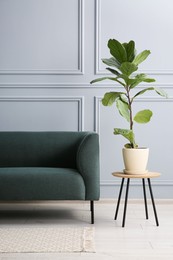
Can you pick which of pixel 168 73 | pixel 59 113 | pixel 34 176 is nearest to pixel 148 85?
pixel 168 73

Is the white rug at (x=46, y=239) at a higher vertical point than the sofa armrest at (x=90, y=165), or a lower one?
lower

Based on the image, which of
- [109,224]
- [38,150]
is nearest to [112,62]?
[38,150]

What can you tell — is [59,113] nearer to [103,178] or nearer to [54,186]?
[103,178]

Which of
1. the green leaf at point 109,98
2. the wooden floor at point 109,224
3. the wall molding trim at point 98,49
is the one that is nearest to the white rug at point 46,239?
the wooden floor at point 109,224

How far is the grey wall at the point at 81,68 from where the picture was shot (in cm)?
418

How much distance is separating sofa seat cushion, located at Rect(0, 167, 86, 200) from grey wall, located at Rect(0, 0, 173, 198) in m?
0.91

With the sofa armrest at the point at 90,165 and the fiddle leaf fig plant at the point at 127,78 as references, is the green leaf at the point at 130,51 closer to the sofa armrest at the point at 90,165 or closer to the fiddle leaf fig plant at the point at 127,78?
the fiddle leaf fig plant at the point at 127,78

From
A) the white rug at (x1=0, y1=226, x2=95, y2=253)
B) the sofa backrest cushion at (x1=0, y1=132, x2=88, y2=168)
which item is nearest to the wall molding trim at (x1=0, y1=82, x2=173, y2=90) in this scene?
the sofa backrest cushion at (x1=0, y1=132, x2=88, y2=168)

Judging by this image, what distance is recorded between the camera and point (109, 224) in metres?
3.37

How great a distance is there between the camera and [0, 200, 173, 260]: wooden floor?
2502mm

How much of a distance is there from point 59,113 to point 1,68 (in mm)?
658

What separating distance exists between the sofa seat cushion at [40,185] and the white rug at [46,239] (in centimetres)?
23

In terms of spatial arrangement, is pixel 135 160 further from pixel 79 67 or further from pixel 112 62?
pixel 79 67

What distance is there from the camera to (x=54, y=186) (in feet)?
10.9
